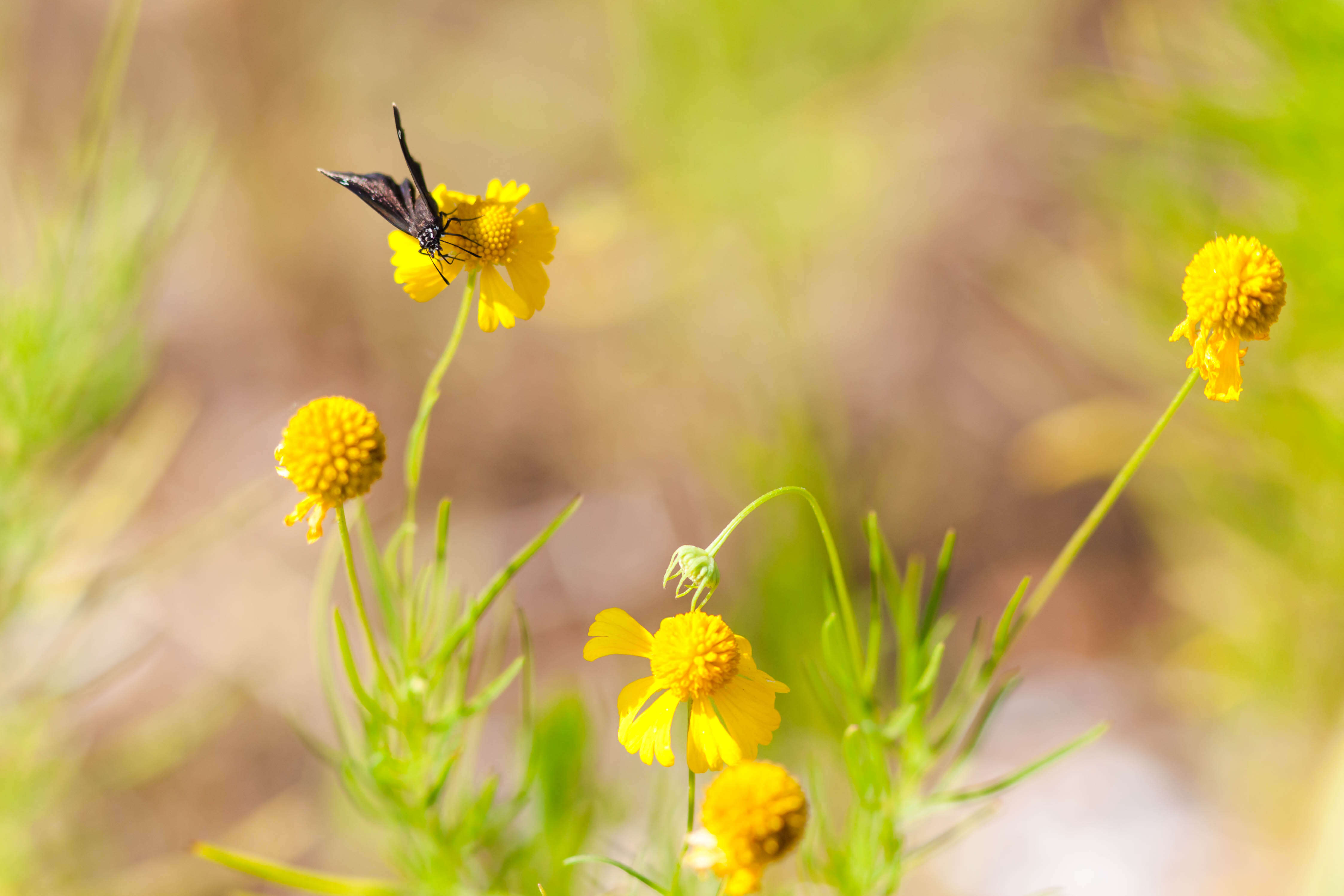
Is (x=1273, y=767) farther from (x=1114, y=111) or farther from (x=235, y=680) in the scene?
(x=235, y=680)

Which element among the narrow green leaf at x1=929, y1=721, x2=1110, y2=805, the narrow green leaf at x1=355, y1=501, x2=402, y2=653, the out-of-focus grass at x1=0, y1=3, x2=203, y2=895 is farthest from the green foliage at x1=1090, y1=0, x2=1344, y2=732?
the out-of-focus grass at x1=0, y1=3, x2=203, y2=895

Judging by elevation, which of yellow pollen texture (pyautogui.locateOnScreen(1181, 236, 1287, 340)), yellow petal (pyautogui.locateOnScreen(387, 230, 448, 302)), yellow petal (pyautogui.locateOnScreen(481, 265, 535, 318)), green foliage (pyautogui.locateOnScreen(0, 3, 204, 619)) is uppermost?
green foliage (pyautogui.locateOnScreen(0, 3, 204, 619))

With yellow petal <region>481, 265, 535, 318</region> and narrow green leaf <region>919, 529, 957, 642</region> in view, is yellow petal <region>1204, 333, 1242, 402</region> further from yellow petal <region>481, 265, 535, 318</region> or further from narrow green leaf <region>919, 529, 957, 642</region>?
yellow petal <region>481, 265, 535, 318</region>

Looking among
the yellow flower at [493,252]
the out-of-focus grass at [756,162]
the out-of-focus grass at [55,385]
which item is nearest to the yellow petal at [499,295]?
the yellow flower at [493,252]

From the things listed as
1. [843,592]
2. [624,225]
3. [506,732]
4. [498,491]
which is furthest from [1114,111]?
[506,732]

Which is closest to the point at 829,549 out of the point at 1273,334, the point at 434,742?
the point at 434,742

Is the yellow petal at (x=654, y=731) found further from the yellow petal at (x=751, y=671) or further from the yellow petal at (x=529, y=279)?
the yellow petal at (x=529, y=279)
